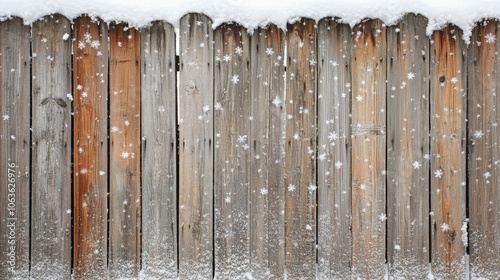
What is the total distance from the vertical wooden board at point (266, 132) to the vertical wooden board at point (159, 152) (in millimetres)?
438

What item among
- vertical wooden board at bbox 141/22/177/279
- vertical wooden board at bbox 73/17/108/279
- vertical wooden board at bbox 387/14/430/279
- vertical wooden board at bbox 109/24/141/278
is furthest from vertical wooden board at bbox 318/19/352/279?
vertical wooden board at bbox 73/17/108/279

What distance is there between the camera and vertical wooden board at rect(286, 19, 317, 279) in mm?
2109

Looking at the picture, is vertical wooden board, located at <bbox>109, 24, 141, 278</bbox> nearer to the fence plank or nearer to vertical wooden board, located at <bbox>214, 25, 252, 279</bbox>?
vertical wooden board, located at <bbox>214, 25, 252, 279</bbox>

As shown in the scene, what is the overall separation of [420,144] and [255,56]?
103 centimetres

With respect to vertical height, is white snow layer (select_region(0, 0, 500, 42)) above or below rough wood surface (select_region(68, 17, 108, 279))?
above

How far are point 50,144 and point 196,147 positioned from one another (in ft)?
2.61

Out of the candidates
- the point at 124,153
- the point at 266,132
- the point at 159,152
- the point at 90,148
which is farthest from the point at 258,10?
the point at 90,148

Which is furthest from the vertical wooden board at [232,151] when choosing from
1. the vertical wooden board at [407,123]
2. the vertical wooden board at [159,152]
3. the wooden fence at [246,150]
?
the vertical wooden board at [407,123]

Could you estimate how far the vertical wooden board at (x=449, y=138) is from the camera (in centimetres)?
212

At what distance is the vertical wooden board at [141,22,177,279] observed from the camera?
82.7 inches

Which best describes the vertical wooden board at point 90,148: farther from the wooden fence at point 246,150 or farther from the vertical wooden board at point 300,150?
the vertical wooden board at point 300,150

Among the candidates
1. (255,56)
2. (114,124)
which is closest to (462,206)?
(255,56)

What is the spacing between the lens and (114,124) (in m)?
2.10

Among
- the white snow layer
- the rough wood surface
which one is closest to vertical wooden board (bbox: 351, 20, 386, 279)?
the white snow layer
